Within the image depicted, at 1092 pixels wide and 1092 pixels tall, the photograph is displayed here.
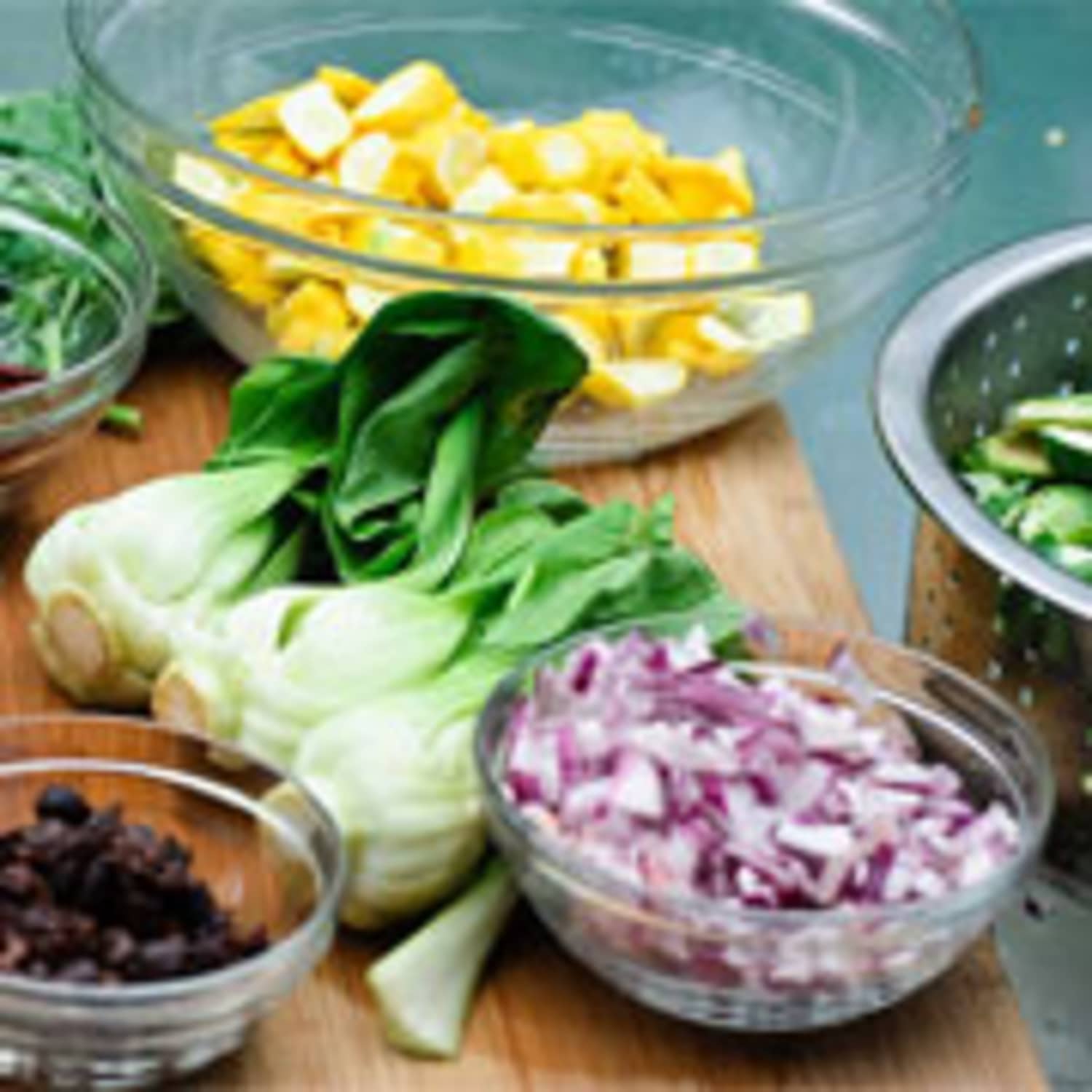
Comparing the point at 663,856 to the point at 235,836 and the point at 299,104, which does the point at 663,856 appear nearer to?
the point at 235,836

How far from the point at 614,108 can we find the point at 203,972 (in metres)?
1.18

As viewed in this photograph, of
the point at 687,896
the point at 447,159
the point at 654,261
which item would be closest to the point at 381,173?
the point at 447,159

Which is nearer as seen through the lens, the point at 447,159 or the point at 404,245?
the point at 404,245

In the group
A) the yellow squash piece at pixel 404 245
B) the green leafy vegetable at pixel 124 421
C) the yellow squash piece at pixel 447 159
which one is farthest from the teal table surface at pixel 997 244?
the green leafy vegetable at pixel 124 421

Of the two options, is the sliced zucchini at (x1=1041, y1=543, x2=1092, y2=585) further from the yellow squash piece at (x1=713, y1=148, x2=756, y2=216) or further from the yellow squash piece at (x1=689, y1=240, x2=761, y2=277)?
the yellow squash piece at (x1=713, y1=148, x2=756, y2=216)

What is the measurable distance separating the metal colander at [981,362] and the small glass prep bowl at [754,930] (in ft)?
0.52

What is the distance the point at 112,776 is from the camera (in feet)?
4.98

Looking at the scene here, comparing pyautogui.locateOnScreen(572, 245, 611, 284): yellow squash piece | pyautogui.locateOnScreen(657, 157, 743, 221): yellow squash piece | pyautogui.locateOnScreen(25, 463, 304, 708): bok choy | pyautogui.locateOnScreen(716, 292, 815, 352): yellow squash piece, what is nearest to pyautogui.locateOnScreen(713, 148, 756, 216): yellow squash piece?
pyautogui.locateOnScreen(657, 157, 743, 221): yellow squash piece

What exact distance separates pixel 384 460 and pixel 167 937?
1.44 feet

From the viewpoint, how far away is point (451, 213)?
1.94m

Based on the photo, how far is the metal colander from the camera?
5.33 feet

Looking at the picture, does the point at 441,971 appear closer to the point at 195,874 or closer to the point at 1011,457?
the point at 195,874

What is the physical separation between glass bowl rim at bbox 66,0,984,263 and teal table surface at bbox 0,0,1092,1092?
0.34 metres

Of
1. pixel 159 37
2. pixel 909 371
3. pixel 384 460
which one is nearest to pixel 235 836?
pixel 384 460
